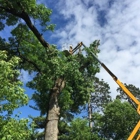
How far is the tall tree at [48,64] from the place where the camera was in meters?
13.2

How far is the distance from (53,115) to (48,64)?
266 centimetres

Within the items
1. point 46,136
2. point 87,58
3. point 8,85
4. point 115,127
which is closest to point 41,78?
point 87,58

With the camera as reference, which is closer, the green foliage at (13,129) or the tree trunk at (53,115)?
the green foliage at (13,129)

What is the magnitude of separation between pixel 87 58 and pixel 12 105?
631 cm

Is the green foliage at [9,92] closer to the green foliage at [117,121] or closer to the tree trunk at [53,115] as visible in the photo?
the tree trunk at [53,115]

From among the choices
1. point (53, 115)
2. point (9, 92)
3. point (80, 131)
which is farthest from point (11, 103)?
point (80, 131)

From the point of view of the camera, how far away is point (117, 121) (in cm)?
3481

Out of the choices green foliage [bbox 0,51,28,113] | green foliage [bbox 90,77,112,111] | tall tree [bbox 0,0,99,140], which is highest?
green foliage [bbox 90,77,112,111]

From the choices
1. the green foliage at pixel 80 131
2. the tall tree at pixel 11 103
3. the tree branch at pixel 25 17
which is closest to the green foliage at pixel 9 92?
the tall tree at pixel 11 103

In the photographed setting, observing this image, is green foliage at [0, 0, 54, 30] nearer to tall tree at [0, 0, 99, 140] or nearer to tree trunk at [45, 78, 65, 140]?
tall tree at [0, 0, 99, 140]

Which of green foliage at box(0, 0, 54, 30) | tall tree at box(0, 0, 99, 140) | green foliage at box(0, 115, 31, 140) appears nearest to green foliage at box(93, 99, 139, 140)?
tall tree at box(0, 0, 99, 140)

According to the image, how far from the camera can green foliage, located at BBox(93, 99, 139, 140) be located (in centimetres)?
3388

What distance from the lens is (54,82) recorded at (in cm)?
1375

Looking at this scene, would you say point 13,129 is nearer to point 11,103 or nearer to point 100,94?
point 11,103
